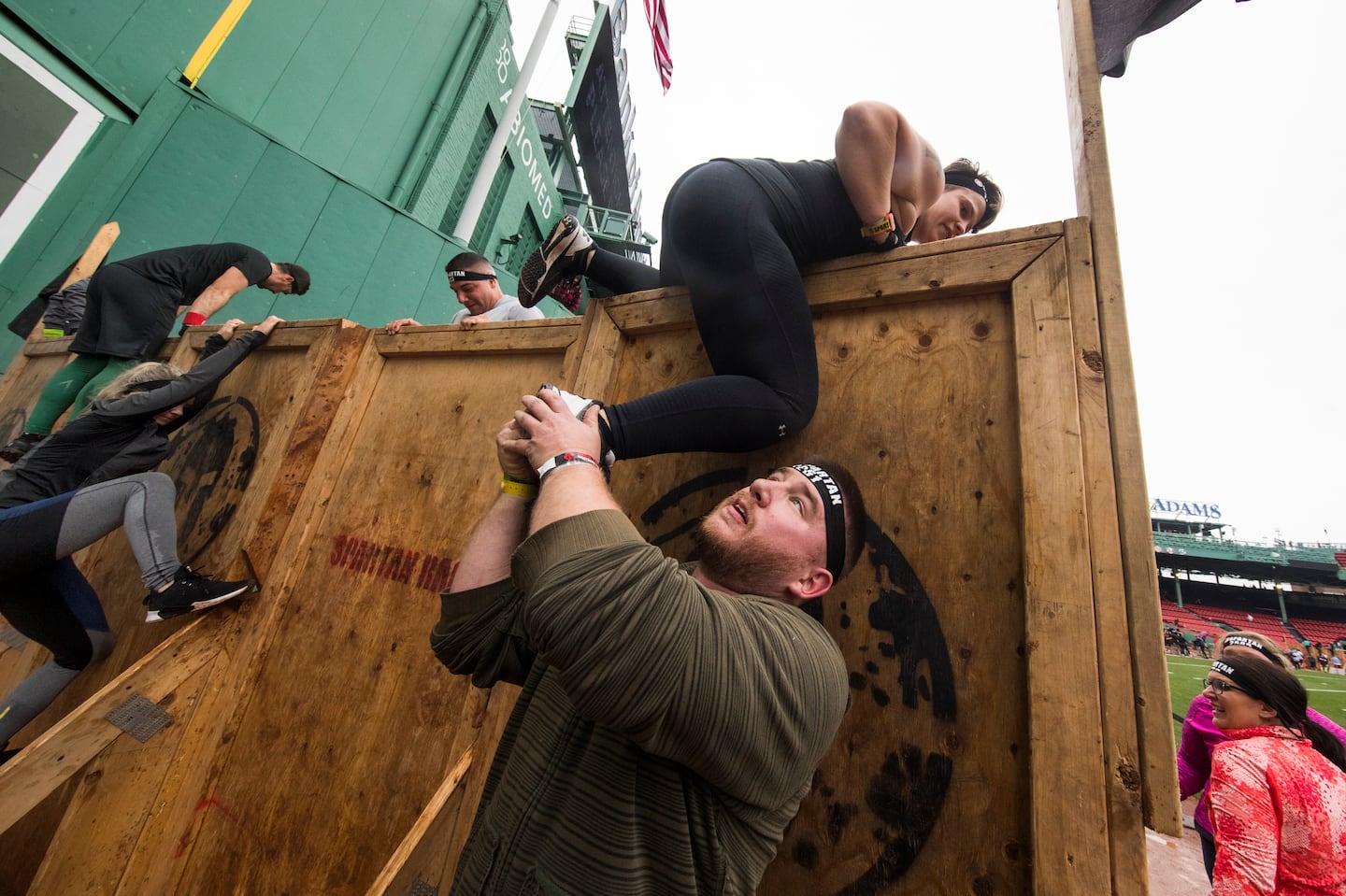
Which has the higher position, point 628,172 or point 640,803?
point 628,172

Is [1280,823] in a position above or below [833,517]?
below

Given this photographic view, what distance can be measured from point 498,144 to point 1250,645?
12.4 m

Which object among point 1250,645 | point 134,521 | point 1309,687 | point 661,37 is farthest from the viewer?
point 1309,687

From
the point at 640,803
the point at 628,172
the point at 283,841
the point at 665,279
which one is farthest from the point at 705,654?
the point at 628,172

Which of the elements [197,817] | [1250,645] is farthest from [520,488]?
[1250,645]

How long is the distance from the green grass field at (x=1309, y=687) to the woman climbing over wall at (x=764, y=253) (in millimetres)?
22919

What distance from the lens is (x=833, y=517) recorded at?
51.1 inches

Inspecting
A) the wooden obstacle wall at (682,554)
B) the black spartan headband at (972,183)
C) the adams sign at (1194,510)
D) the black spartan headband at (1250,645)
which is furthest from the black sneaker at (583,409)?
the adams sign at (1194,510)

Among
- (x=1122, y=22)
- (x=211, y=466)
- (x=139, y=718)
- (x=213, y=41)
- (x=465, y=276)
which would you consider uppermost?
(x=213, y=41)

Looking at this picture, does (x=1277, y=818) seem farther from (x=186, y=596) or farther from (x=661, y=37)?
(x=661, y=37)

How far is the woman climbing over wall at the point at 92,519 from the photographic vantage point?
2287 mm

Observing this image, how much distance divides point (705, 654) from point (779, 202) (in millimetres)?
1402

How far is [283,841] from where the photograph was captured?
197 cm

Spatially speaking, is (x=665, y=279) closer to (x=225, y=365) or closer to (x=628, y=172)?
(x=225, y=365)
